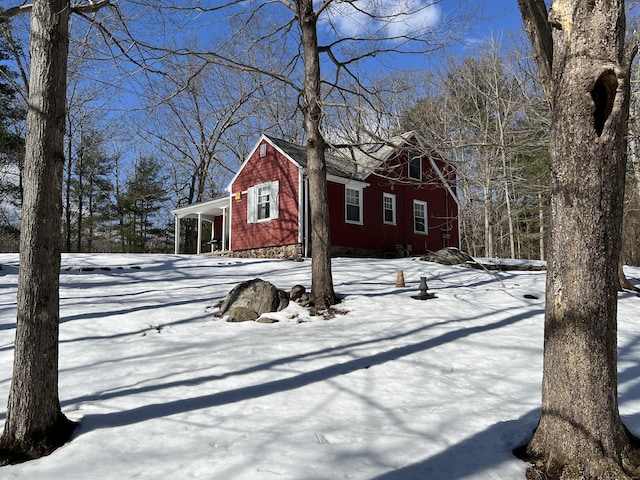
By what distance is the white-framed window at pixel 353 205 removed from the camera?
51.4 ft

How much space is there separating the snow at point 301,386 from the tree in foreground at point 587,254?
1.33 ft

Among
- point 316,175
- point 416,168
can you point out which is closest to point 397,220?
point 416,168

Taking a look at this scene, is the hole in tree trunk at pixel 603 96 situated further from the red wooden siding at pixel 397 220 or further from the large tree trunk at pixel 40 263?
the red wooden siding at pixel 397 220

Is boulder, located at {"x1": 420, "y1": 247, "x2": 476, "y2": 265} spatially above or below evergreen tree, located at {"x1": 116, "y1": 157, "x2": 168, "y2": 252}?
below

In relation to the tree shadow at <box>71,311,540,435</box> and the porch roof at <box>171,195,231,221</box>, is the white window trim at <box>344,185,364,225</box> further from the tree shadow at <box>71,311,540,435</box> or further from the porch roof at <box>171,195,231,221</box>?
the tree shadow at <box>71,311,540,435</box>

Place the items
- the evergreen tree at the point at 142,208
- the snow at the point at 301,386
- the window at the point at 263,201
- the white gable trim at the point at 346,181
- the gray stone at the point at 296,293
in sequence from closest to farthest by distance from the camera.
→ the snow at the point at 301,386 → the gray stone at the point at 296,293 → the white gable trim at the point at 346,181 → the window at the point at 263,201 → the evergreen tree at the point at 142,208

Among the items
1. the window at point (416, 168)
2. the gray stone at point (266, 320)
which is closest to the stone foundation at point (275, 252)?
the window at point (416, 168)

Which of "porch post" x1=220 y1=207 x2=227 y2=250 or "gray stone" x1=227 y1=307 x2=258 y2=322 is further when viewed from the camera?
"porch post" x1=220 y1=207 x2=227 y2=250

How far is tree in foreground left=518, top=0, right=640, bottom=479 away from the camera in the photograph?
2650mm

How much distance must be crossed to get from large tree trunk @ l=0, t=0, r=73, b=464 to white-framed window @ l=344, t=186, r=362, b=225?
492 inches

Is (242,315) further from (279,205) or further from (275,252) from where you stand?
(279,205)

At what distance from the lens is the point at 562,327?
108 inches

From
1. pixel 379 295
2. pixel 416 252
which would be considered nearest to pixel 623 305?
pixel 379 295

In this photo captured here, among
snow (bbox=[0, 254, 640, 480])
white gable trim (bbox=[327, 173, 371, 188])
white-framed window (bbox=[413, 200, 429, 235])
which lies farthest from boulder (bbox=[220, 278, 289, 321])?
white-framed window (bbox=[413, 200, 429, 235])
